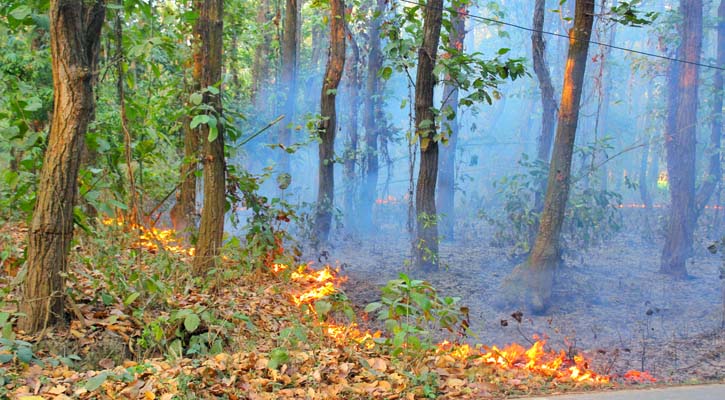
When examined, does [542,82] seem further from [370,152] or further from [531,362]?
[531,362]

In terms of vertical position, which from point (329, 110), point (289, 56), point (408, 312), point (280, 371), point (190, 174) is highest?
point (289, 56)

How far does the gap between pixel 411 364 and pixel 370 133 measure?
15.7 metres

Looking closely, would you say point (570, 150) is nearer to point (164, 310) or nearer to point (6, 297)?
point (164, 310)

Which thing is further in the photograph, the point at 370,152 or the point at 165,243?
the point at 370,152

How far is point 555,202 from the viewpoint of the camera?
1081 centimetres

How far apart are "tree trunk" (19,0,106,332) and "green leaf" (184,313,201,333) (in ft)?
3.36

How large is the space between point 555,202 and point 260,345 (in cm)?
671

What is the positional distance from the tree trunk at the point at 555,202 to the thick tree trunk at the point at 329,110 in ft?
15.2

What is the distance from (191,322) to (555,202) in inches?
288

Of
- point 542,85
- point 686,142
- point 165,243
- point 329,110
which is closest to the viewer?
point 165,243

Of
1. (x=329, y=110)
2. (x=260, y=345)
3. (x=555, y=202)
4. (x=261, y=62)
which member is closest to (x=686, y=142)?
(x=555, y=202)

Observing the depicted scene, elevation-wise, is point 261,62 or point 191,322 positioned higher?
point 261,62

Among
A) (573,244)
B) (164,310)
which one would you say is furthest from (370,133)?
(164,310)

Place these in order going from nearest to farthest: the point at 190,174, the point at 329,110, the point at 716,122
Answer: the point at 190,174 < the point at 329,110 < the point at 716,122
